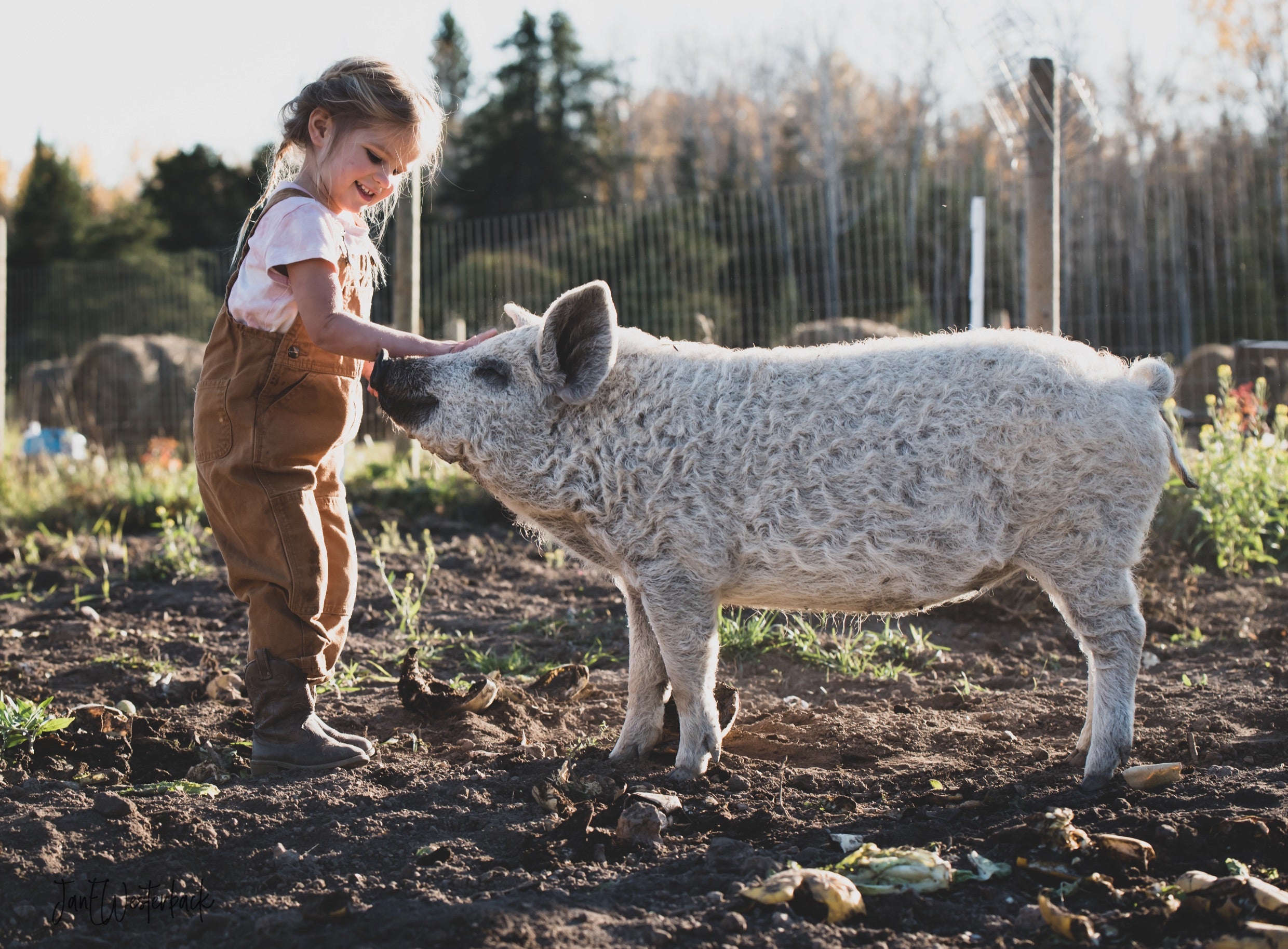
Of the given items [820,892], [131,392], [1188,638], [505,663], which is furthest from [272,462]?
[131,392]

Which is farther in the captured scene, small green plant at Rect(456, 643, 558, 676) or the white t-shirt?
small green plant at Rect(456, 643, 558, 676)

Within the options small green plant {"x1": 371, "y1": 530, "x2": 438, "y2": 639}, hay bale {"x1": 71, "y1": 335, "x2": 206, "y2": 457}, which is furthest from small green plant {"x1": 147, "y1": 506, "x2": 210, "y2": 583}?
hay bale {"x1": 71, "y1": 335, "x2": 206, "y2": 457}

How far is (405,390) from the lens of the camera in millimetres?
3432

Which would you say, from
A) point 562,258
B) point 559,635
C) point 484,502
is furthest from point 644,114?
point 559,635

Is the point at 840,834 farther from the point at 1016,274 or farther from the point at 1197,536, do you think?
Result: the point at 1016,274

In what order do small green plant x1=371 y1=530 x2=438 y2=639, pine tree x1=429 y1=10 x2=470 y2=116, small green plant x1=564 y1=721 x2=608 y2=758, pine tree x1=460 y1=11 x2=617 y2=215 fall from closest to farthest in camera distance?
1. small green plant x1=564 y1=721 x2=608 y2=758
2. small green plant x1=371 y1=530 x2=438 y2=639
3. pine tree x1=460 y1=11 x2=617 y2=215
4. pine tree x1=429 y1=10 x2=470 y2=116

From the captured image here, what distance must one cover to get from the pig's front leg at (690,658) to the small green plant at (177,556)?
4373 mm

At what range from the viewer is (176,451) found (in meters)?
11.8

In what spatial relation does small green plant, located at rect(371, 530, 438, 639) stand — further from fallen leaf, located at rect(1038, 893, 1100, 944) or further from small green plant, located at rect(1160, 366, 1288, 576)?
small green plant, located at rect(1160, 366, 1288, 576)

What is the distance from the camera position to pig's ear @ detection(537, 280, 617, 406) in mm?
3438

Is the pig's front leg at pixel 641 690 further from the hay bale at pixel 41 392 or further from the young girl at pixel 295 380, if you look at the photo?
the hay bale at pixel 41 392

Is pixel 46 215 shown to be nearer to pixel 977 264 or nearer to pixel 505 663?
pixel 977 264

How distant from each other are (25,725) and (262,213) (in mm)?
1963

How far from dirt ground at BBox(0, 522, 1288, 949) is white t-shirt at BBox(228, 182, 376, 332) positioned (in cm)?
154
